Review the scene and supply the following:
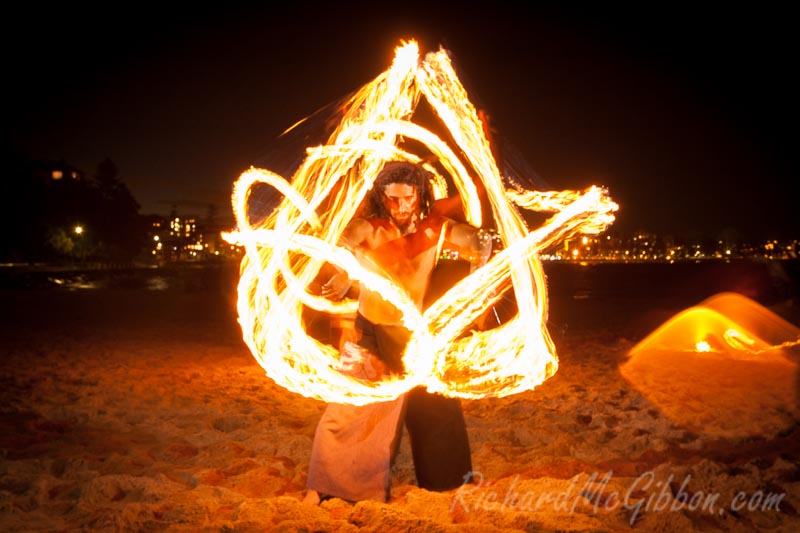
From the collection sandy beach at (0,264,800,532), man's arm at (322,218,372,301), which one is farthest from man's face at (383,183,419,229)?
sandy beach at (0,264,800,532)

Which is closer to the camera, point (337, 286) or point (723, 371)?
point (337, 286)

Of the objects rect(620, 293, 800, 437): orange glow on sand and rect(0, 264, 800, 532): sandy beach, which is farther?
rect(620, 293, 800, 437): orange glow on sand

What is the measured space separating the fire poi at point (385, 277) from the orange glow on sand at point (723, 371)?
212 centimetres

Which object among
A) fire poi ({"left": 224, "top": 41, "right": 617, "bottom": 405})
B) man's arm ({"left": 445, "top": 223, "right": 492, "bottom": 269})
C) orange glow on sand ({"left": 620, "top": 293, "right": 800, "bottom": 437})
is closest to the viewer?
man's arm ({"left": 445, "top": 223, "right": 492, "bottom": 269})

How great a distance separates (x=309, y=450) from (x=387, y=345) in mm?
1623

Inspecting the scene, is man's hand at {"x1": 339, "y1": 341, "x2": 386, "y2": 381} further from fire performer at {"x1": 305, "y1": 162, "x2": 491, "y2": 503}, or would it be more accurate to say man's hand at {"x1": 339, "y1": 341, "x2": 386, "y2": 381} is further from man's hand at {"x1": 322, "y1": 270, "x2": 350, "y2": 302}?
man's hand at {"x1": 322, "y1": 270, "x2": 350, "y2": 302}

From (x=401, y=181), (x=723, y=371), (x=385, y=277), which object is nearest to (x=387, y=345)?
(x=385, y=277)

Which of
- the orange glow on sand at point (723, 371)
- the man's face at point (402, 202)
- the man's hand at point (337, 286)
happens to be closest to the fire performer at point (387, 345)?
the man's face at point (402, 202)

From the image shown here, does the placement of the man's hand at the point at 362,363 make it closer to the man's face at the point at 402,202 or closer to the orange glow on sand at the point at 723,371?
the man's face at the point at 402,202

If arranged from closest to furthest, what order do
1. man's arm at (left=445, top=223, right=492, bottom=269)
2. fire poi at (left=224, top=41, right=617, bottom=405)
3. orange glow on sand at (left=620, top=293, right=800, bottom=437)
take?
1. man's arm at (left=445, top=223, right=492, bottom=269)
2. fire poi at (left=224, top=41, right=617, bottom=405)
3. orange glow on sand at (left=620, top=293, right=800, bottom=437)

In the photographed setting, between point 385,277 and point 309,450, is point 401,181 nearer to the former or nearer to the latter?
point 385,277

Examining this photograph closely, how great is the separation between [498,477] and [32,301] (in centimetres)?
1747

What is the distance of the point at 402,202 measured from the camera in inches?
139

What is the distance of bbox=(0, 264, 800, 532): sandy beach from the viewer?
3281 millimetres
